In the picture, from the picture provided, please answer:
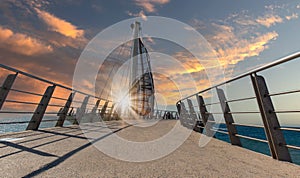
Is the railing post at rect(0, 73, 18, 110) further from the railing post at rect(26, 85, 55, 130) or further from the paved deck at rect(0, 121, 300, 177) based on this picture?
the paved deck at rect(0, 121, 300, 177)

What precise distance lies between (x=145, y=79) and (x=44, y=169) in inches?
1239

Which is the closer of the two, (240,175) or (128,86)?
(240,175)

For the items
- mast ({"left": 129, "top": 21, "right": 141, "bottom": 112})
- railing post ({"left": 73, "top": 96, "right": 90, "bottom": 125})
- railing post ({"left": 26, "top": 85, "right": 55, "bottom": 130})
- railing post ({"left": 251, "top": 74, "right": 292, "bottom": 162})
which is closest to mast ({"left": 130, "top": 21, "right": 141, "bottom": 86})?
mast ({"left": 129, "top": 21, "right": 141, "bottom": 112})

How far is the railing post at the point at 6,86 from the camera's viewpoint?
339 cm

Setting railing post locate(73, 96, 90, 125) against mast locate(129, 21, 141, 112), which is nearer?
railing post locate(73, 96, 90, 125)

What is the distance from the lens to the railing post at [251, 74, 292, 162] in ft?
7.47

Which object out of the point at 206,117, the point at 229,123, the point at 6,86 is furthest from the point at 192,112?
the point at 6,86

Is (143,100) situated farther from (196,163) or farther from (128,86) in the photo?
(196,163)

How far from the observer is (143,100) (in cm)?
3019

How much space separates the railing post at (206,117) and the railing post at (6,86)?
3.87m

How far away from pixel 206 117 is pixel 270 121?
2.37 meters

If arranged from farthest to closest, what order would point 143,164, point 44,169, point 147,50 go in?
point 147,50
point 143,164
point 44,169

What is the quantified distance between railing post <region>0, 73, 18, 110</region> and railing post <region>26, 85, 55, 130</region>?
1.26 metres

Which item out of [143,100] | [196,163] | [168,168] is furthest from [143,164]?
[143,100]
